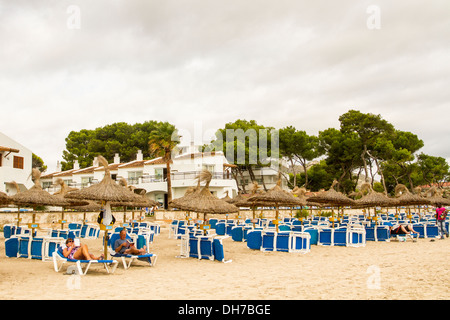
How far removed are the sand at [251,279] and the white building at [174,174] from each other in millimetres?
29550

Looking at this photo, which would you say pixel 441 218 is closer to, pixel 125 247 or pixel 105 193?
pixel 125 247

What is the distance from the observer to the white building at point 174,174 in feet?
139

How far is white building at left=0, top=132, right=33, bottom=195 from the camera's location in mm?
34287

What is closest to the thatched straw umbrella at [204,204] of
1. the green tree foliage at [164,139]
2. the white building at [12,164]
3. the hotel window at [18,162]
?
the green tree foliage at [164,139]

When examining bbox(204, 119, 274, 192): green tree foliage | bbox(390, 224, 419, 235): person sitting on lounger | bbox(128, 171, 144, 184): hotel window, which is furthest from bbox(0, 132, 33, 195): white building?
bbox(390, 224, 419, 235): person sitting on lounger

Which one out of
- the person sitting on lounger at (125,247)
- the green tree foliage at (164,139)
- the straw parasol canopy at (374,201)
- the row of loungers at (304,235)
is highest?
the green tree foliage at (164,139)

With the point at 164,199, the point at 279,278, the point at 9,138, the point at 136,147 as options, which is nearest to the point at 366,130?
the point at 164,199

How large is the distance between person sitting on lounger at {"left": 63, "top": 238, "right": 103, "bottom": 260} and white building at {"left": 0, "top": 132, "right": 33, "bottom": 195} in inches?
1087

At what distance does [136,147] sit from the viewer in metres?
57.2

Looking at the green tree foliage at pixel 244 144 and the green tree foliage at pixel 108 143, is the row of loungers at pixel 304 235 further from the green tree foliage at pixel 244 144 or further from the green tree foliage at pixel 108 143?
the green tree foliage at pixel 108 143

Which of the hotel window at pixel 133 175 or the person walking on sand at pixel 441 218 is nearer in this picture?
the person walking on sand at pixel 441 218

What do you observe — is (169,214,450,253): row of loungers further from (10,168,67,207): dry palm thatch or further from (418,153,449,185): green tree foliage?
(418,153,449,185): green tree foliage
